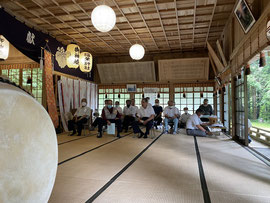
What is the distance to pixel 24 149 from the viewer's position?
1.22 meters

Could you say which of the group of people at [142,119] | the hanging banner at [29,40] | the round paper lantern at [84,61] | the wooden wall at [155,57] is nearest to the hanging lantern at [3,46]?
the hanging banner at [29,40]

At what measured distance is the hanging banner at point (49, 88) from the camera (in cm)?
612

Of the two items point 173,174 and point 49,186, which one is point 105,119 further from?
point 49,186

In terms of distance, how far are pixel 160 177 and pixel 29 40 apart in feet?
17.5

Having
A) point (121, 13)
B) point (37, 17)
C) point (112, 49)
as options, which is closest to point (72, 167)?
point (121, 13)

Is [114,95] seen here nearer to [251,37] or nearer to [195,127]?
[195,127]

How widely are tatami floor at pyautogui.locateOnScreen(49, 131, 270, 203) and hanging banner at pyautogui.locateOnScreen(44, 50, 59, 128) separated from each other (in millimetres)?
2799

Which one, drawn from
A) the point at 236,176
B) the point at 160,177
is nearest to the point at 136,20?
the point at 160,177

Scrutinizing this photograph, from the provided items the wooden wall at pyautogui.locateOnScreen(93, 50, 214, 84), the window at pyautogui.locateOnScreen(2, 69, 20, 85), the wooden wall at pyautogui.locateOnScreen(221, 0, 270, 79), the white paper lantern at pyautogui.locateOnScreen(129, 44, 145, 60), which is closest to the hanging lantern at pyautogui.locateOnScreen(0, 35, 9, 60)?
the window at pyautogui.locateOnScreen(2, 69, 20, 85)

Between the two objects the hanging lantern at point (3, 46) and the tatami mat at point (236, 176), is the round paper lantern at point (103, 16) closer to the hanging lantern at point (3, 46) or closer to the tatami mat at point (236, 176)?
the hanging lantern at point (3, 46)

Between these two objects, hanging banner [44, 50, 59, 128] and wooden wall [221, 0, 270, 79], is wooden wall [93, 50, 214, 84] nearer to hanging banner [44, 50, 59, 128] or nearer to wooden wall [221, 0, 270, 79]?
wooden wall [221, 0, 270, 79]

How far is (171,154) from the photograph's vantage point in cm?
356

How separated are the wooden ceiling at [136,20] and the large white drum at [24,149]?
13.8 feet

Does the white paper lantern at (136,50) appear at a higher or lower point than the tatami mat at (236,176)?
higher
